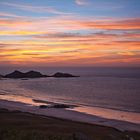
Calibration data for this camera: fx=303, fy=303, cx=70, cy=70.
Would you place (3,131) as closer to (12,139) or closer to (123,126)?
(12,139)

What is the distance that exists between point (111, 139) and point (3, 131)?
1052cm

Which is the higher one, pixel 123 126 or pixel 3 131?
pixel 3 131

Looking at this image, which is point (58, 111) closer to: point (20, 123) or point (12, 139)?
point (20, 123)

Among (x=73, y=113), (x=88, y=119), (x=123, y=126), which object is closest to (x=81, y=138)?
(x=123, y=126)

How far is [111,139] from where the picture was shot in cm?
1877

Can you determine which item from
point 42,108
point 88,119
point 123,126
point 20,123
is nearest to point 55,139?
point 20,123

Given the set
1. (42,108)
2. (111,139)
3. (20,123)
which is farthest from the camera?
(42,108)

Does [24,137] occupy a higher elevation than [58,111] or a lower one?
higher

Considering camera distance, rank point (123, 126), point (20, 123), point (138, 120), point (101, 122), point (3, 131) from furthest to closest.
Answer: point (138, 120), point (101, 122), point (123, 126), point (20, 123), point (3, 131)

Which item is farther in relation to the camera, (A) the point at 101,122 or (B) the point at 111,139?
(A) the point at 101,122

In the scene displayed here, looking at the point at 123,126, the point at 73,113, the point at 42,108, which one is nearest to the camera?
the point at 123,126

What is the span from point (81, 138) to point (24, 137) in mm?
1738

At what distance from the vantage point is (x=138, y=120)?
115ft

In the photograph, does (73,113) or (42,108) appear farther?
(42,108)
